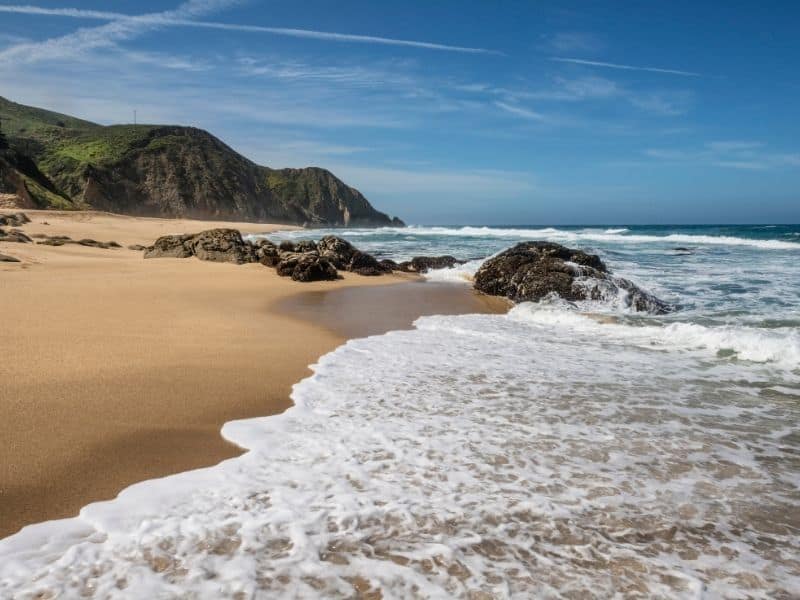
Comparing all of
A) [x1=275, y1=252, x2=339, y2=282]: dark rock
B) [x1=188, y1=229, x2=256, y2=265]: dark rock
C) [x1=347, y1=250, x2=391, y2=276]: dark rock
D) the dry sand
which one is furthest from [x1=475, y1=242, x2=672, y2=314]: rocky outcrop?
[x1=188, y1=229, x2=256, y2=265]: dark rock

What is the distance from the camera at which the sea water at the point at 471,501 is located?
6.93ft

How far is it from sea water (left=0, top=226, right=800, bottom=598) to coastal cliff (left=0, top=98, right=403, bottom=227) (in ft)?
251

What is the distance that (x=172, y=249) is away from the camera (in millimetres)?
17328

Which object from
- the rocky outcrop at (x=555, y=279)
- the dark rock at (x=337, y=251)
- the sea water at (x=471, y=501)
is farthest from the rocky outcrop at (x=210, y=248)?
the sea water at (x=471, y=501)

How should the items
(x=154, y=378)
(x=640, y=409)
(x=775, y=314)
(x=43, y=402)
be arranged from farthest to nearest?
A: (x=775, y=314) → (x=154, y=378) → (x=640, y=409) → (x=43, y=402)

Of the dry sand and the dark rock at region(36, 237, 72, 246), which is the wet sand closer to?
the dry sand

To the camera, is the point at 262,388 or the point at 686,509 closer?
the point at 686,509

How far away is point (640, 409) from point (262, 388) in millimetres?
3148

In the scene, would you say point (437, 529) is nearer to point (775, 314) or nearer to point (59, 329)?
point (59, 329)

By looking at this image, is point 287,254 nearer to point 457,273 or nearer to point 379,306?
point 457,273

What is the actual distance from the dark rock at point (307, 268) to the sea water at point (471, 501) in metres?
8.12

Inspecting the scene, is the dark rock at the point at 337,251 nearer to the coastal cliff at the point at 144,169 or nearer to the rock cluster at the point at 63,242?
the rock cluster at the point at 63,242

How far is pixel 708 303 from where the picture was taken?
1054cm

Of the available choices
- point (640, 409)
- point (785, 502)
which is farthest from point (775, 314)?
point (785, 502)
